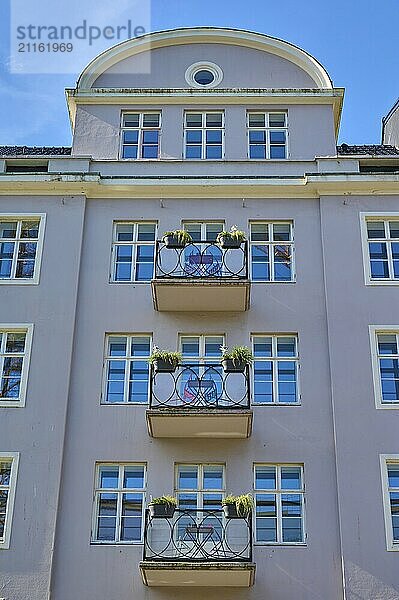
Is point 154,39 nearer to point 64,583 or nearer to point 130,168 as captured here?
point 130,168

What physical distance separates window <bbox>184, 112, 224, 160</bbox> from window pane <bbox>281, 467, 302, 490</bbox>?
26.4 feet

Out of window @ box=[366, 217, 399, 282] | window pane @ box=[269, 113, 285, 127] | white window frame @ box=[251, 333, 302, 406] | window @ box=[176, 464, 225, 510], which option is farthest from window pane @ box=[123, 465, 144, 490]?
window pane @ box=[269, 113, 285, 127]

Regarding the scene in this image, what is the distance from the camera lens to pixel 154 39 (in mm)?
24594

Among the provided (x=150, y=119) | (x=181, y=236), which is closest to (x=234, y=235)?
(x=181, y=236)

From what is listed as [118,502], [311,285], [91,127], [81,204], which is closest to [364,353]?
[311,285]

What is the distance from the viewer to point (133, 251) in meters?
21.8

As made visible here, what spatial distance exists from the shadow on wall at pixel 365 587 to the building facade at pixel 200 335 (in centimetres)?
4

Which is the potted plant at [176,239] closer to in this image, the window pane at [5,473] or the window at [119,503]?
the window at [119,503]

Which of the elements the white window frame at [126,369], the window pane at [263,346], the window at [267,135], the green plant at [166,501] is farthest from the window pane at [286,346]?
the window at [267,135]

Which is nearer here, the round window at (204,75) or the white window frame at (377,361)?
the white window frame at (377,361)

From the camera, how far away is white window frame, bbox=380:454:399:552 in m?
18.2

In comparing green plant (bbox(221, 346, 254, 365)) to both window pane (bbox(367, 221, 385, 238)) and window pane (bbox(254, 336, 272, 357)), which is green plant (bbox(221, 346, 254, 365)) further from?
window pane (bbox(367, 221, 385, 238))

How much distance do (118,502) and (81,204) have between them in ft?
23.1

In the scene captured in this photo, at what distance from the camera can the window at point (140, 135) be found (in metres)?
23.5
